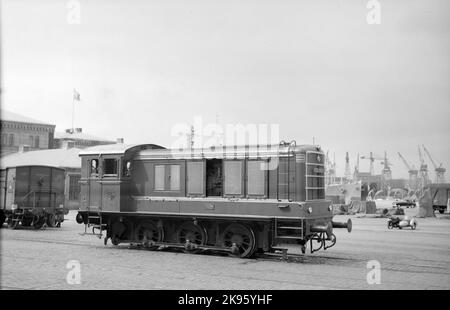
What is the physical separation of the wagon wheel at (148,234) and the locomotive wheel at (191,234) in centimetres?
69

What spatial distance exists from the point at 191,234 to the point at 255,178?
290 centimetres

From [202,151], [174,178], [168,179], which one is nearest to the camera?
[202,151]

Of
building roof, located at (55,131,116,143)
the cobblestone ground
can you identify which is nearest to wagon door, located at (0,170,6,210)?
the cobblestone ground

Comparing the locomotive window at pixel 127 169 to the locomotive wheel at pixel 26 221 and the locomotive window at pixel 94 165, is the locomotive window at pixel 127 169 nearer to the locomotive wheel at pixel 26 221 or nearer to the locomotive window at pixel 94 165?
the locomotive window at pixel 94 165

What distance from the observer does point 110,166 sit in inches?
659

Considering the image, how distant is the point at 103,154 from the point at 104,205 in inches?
71.4

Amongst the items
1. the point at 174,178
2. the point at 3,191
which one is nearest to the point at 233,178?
the point at 174,178

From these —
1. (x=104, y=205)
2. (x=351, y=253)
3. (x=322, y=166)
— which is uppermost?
(x=322, y=166)

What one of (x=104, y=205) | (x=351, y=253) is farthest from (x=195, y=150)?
(x=351, y=253)

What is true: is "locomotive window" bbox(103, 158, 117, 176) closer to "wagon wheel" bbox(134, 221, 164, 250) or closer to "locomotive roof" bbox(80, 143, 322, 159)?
"locomotive roof" bbox(80, 143, 322, 159)

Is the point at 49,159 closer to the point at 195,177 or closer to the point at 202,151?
the point at 195,177

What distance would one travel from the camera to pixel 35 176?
2538 centimetres
